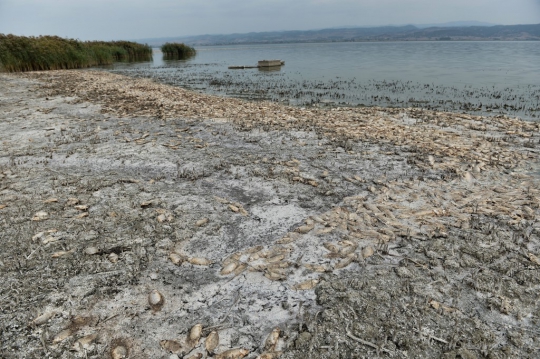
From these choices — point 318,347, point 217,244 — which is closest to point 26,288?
point 217,244

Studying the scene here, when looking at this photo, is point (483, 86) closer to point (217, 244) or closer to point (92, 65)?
point (217, 244)

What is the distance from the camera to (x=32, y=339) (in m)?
2.68

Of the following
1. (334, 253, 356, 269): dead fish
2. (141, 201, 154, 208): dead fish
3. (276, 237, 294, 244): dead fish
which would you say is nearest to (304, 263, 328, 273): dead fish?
(334, 253, 356, 269): dead fish

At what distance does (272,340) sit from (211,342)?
1.61 ft

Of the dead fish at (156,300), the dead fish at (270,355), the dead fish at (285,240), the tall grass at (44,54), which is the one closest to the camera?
the dead fish at (270,355)

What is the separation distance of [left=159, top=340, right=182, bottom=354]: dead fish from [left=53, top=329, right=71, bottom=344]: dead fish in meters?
0.77

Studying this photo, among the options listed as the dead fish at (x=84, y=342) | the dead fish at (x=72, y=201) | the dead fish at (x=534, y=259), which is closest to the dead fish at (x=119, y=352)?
the dead fish at (x=84, y=342)

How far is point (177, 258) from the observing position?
3.74 metres

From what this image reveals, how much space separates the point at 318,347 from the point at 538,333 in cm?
184

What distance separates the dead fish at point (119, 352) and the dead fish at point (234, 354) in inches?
28.0

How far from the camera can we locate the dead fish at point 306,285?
331 cm

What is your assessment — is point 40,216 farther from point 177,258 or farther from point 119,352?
point 119,352

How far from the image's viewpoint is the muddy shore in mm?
2752

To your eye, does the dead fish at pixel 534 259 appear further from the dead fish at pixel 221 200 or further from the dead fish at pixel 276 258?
the dead fish at pixel 221 200
